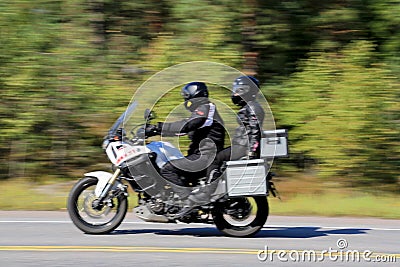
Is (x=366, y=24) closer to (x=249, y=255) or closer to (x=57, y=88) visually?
(x=57, y=88)

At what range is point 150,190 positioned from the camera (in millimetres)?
8898

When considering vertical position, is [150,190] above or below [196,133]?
below

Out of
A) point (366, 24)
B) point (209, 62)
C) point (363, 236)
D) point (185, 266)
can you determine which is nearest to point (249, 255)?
point (185, 266)

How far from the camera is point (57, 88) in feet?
53.1

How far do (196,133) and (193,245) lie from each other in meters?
1.44

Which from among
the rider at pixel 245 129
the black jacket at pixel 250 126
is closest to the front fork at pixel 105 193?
the rider at pixel 245 129

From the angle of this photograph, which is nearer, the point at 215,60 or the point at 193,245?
the point at 193,245

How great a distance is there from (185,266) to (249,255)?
93cm

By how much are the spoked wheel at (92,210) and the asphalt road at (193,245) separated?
15 centimetres

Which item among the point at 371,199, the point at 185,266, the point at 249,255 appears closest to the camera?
the point at 185,266

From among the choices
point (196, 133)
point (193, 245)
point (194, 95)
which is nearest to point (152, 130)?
point (196, 133)

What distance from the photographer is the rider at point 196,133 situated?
8773mm

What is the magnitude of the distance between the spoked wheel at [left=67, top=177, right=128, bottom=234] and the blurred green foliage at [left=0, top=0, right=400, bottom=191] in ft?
19.7

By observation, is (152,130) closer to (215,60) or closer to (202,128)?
(202,128)
